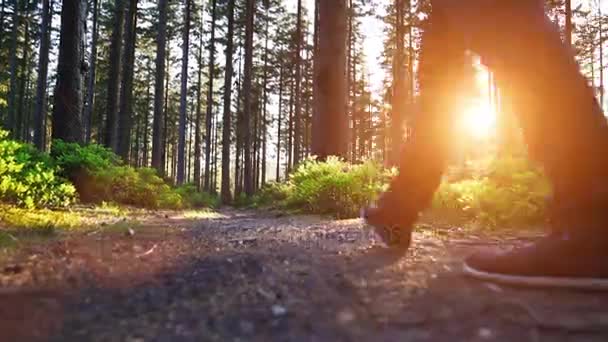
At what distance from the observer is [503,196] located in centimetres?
527

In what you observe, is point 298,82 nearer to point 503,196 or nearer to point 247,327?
point 503,196

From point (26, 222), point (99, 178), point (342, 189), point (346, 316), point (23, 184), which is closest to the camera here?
point (346, 316)

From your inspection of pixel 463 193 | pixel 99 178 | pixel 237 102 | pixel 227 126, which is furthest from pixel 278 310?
pixel 237 102

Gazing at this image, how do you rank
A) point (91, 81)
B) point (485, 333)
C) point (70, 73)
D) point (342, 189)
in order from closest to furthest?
point (485, 333) → point (342, 189) → point (70, 73) → point (91, 81)

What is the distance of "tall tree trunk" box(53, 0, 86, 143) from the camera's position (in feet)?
29.5

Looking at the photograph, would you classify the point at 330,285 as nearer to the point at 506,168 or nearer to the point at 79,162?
the point at 506,168

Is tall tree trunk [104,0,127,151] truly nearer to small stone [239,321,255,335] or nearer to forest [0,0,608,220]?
forest [0,0,608,220]

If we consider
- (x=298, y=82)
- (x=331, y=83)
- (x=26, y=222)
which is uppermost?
(x=298, y=82)

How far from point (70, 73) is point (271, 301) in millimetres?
9152

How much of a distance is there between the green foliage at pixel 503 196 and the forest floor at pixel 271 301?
2.96 meters

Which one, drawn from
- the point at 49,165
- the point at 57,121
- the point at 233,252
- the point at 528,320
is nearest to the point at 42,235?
the point at 233,252

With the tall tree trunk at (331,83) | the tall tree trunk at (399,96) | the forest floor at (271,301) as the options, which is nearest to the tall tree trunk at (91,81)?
the tall tree trunk at (399,96)

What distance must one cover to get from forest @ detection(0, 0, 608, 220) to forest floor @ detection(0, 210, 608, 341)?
3.35 feet

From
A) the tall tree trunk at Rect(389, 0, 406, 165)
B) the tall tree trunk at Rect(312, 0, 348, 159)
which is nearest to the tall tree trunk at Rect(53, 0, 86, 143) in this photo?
the tall tree trunk at Rect(312, 0, 348, 159)
